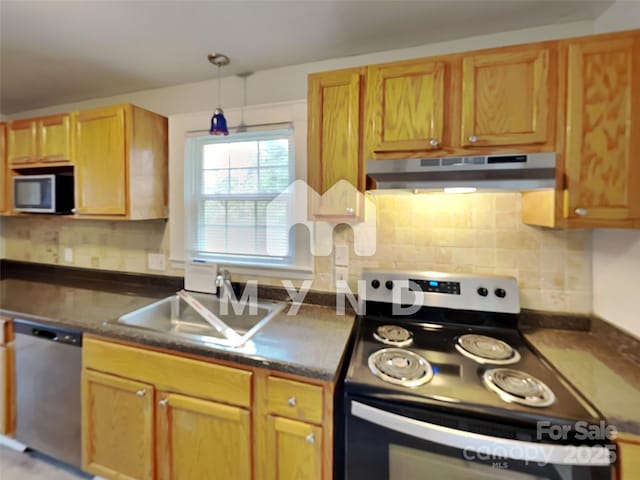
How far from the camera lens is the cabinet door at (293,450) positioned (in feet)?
3.63

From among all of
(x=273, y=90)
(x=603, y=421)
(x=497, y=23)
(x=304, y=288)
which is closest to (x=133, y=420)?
(x=304, y=288)

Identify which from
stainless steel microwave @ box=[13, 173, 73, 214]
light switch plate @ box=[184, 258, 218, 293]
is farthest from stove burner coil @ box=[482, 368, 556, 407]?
stainless steel microwave @ box=[13, 173, 73, 214]

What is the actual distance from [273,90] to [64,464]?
8.24ft

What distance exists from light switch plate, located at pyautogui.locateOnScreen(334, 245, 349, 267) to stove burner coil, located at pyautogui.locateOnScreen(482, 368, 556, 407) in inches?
33.8

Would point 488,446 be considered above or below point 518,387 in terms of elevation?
below

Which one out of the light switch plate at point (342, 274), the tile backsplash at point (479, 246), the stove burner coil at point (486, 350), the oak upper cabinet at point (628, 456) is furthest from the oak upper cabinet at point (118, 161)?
the oak upper cabinet at point (628, 456)

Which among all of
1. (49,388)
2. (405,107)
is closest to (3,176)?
(49,388)

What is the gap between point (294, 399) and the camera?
3.71 feet

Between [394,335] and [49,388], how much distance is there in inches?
71.9

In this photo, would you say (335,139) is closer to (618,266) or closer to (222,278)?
(222,278)

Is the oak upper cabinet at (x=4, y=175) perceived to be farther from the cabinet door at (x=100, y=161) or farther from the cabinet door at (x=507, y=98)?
the cabinet door at (x=507, y=98)

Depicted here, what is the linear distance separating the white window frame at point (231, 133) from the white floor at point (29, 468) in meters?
1.27

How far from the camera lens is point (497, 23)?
1.38 meters

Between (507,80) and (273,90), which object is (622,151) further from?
(273,90)
